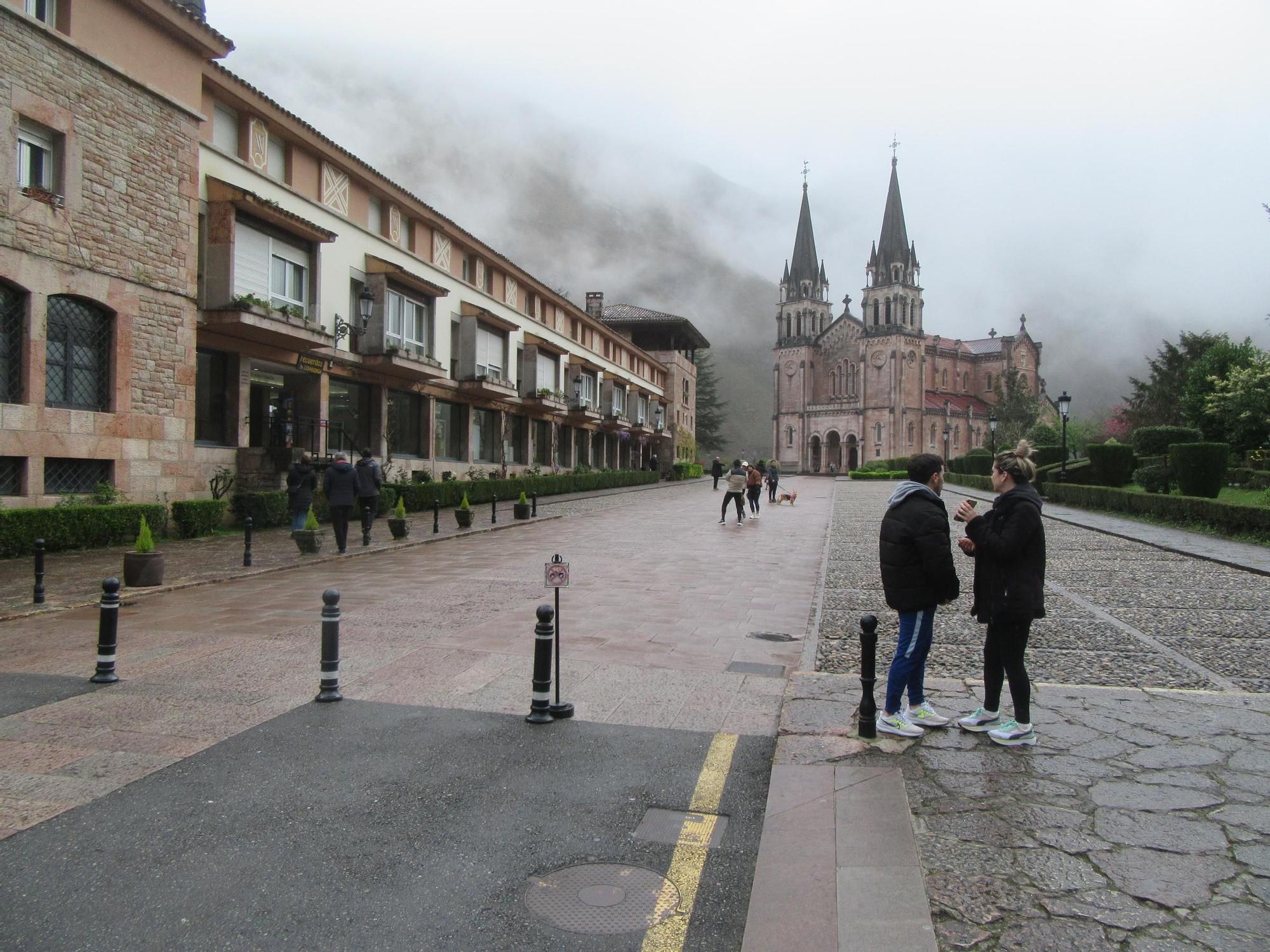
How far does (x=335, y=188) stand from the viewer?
24266mm

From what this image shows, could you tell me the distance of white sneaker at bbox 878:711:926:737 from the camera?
5.24 meters

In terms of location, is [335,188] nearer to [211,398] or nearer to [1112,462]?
[211,398]

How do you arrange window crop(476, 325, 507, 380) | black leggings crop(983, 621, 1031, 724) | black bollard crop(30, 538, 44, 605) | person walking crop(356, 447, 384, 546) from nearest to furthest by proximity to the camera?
black leggings crop(983, 621, 1031, 724) → black bollard crop(30, 538, 44, 605) → person walking crop(356, 447, 384, 546) → window crop(476, 325, 507, 380)

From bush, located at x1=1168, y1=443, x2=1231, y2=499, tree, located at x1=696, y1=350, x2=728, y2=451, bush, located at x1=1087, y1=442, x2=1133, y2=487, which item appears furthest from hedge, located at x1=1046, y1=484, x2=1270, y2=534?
tree, located at x1=696, y1=350, x2=728, y2=451

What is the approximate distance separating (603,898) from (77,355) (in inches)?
631

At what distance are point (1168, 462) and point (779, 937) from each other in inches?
1053

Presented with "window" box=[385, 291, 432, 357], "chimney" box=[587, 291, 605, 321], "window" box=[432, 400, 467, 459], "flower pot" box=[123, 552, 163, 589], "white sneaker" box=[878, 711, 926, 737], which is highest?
"chimney" box=[587, 291, 605, 321]

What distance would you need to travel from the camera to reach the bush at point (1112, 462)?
29203mm

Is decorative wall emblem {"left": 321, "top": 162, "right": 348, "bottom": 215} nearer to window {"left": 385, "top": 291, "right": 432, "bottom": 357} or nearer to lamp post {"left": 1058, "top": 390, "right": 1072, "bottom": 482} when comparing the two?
window {"left": 385, "top": 291, "right": 432, "bottom": 357}

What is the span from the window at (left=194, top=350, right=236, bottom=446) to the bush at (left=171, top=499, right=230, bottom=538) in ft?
7.43

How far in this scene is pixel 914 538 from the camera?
16.9ft

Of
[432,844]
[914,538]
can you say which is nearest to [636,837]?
[432,844]

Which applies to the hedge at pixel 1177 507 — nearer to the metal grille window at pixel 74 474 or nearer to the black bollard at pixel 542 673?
the black bollard at pixel 542 673

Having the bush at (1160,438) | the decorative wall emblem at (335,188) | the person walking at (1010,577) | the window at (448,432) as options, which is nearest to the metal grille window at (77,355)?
the decorative wall emblem at (335,188)
